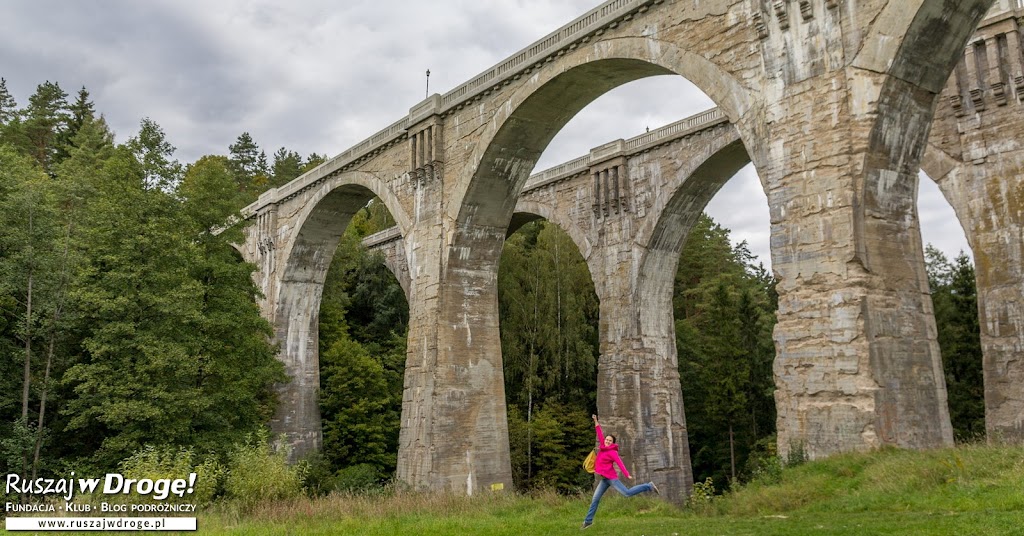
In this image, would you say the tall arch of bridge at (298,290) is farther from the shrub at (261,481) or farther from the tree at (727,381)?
the tree at (727,381)

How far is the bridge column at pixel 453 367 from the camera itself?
14727 mm

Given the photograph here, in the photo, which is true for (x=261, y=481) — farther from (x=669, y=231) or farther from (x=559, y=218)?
(x=559, y=218)

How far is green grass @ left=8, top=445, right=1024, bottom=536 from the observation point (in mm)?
5980

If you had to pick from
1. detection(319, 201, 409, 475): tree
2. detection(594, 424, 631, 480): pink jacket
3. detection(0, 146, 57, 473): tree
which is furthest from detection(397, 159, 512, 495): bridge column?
detection(319, 201, 409, 475): tree

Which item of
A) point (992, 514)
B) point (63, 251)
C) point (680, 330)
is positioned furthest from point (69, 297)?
point (680, 330)

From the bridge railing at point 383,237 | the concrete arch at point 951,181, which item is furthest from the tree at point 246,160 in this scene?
the concrete arch at point 951,181

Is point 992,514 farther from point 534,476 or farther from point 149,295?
point 534,476

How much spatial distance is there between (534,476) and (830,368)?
1890cm

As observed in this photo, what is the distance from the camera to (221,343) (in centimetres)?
1744

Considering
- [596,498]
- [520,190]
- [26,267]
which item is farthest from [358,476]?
[596,498]

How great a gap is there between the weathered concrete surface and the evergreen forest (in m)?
5.07

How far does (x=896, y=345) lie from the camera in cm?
830

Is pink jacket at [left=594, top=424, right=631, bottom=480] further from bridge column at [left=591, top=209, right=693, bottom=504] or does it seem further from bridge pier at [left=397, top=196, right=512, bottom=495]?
bridge column at [left=591, top=209, right=693, bottom=504]

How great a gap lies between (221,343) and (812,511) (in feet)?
47.0
